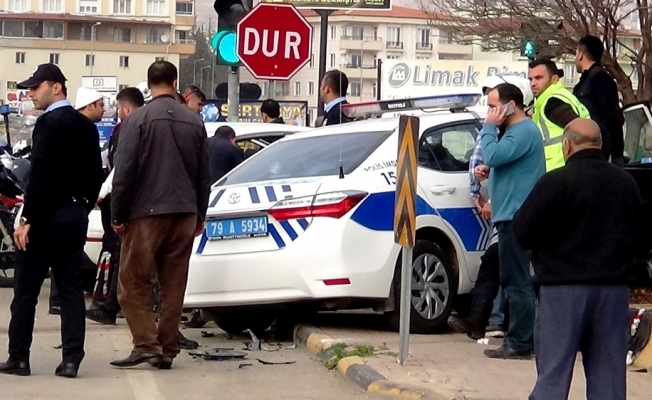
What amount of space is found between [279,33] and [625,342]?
7.62m

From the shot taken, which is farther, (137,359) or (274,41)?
(274,41)

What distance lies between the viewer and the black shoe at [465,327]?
31.1 ft

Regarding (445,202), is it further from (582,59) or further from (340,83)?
(340,83)

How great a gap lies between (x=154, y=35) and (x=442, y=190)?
3659 inches

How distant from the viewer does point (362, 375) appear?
7992 millimetres

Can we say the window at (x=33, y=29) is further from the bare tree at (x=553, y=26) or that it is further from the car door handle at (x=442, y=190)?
the car door handle at (x=442, y=190)

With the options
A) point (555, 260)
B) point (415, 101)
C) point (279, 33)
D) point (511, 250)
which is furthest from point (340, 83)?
point (555, 260)

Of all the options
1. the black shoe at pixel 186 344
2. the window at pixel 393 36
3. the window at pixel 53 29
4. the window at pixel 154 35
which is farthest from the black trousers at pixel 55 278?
the window at pixel 154 35

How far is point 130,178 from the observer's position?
27.2 feet

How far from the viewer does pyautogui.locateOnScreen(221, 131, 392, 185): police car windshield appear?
9.83m

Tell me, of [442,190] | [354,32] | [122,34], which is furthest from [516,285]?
[122,34]

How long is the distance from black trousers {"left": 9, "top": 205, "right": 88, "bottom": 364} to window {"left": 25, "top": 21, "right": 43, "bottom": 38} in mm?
92117

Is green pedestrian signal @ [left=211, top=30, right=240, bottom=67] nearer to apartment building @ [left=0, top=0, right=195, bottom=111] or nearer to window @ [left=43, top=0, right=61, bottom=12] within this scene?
apartment building @ [left=0, top=0, right=195, bottom=111]

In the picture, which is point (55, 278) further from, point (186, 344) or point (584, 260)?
point (584, 260)
